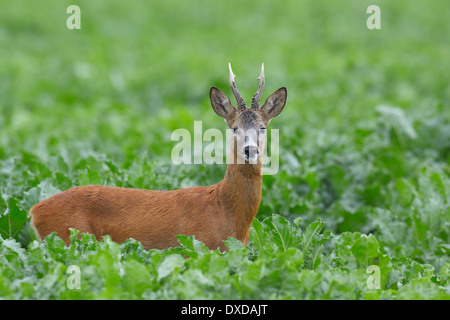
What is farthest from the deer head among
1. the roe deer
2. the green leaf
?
the green leaf

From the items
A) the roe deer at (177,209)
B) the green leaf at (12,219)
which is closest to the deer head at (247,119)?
the roe deer at (177,209)

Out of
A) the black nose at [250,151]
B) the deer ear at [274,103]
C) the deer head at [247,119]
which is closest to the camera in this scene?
the black nose at [250,151]

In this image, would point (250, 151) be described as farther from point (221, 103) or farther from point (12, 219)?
point (12, 219)

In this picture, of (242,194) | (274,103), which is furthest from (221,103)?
(242,194)

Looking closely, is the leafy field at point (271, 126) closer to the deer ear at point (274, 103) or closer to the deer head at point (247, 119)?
the deer head at point (247, 119)

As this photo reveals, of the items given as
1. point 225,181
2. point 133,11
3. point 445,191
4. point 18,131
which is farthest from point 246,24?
point 225,181

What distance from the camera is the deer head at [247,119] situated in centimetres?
530

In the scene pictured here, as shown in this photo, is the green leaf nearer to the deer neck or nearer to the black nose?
the deer neck

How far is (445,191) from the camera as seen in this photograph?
8.38 metres

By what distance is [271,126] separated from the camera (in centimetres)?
1166

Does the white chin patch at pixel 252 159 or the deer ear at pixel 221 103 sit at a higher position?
the deer ear at pixel 221 103

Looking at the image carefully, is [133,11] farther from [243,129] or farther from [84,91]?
[243,129]

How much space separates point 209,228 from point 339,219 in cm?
303

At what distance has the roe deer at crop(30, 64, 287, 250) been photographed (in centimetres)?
540
